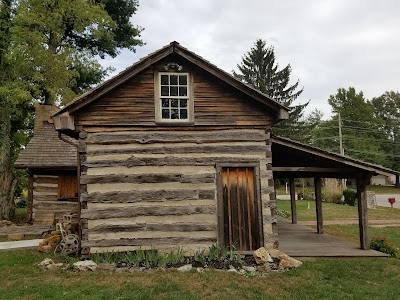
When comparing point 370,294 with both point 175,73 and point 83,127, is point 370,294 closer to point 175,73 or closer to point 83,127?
point 175,73

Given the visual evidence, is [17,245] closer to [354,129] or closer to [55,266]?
[55,266]

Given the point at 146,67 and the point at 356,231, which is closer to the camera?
the point at 146,67

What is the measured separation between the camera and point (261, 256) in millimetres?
9234

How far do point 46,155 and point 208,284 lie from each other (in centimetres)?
1288

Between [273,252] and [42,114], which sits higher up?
[42,114]

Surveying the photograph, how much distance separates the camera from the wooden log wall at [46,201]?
55.2 feet

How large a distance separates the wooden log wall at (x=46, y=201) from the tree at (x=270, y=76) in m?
33.2

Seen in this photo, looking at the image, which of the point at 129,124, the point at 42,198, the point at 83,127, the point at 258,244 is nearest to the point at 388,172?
the point at 258,244

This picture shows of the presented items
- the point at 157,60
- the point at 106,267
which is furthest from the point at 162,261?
the point at 157,60

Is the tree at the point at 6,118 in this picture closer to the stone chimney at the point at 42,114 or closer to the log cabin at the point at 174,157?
the stone chimney at the point at 42,114

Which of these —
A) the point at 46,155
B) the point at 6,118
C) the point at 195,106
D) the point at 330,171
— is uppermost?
the point at 6,118

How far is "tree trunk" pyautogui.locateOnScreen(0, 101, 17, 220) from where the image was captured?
1952 cm

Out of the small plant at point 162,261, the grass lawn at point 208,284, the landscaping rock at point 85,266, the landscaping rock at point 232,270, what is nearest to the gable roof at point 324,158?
the grass lawn at point 208,284

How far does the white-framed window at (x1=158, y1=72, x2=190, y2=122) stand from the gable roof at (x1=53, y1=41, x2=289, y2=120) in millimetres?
580
